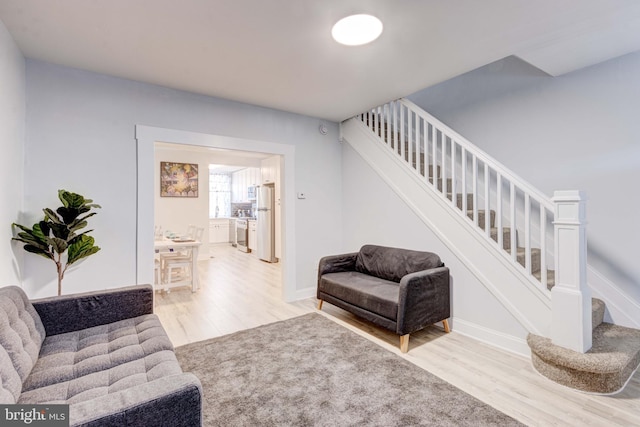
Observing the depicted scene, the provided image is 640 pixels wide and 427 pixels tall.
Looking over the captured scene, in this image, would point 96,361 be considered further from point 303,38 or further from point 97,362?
point 303,38

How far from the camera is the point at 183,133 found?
3.21 metres

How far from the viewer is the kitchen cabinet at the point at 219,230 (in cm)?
959

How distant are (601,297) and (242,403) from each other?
126 inches

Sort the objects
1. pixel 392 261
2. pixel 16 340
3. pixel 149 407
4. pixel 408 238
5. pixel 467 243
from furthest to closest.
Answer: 1. pixel 408 238
2. pixel 392 261
3. pixel 467 243
4. pixel 16 340
5. pixel 149 407

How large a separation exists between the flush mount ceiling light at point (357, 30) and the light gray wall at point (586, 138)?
6.88 ft

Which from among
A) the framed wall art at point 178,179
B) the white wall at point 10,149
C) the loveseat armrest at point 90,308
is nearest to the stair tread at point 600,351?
the loveseat armrest at point 90,308

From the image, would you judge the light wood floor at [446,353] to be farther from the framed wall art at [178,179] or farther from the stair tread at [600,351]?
the framed wall art at [178,179]

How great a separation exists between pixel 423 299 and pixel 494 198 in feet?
5.43

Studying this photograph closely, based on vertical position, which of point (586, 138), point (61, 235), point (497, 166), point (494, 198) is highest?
point (586, 138)

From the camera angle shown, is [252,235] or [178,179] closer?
[178,179]

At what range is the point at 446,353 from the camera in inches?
101

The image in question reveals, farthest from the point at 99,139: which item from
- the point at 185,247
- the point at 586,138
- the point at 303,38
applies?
the point at 586,138

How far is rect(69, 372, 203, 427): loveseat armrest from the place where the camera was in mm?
955

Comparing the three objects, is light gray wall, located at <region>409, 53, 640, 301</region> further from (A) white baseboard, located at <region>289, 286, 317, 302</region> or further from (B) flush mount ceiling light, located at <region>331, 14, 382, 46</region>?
(A) white baseboard, located at <region>289, 286, 317, 302</region>
